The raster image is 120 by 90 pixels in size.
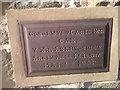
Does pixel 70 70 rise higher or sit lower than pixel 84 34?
lower

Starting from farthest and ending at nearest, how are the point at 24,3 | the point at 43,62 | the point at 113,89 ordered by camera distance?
1. the point at 113,89
2. the point at 43,62
3. the point at 24,3

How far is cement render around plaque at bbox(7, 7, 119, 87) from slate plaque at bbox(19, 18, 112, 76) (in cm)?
4

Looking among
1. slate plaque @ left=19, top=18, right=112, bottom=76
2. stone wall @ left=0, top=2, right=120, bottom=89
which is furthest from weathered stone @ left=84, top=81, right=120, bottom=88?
slate plaque @ left=19, top=18, right=112, bottom=76

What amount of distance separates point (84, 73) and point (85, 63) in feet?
0.35

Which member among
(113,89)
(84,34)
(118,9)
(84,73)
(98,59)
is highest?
(118,9)

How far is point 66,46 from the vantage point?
2080 millimetres

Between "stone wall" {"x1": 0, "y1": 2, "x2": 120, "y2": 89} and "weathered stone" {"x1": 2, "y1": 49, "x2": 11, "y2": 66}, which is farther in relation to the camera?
"weathered stone" {"x1": 2, "y1": 49, "x2": 11, "y2": 66}

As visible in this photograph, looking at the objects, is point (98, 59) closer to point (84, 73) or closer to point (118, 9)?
point (84, 73)

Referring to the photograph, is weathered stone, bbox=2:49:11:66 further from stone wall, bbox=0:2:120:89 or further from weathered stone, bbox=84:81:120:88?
weathered stone, bbox=84:81:120:88

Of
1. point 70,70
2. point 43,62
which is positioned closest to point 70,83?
point 70,70

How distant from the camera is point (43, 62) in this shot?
6.89 ft

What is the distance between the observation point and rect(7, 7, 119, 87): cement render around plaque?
197 cm

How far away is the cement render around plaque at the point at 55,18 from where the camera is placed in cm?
197

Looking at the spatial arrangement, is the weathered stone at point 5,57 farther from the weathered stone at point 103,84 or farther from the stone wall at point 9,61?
the weathered stone at point 103,84
